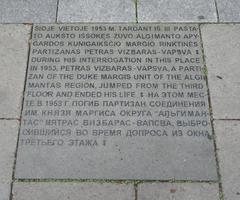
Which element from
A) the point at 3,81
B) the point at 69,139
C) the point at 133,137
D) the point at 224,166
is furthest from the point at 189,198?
the point at 3,81

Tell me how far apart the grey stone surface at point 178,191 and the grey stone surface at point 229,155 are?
12 centimetres

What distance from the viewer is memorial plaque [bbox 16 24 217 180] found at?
3533 millimetres

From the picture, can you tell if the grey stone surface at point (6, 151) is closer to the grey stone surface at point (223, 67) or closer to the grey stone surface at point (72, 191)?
the grey stone surface at point (72, 191)

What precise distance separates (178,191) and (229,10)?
2.11 m

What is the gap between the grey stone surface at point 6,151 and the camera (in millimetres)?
3461

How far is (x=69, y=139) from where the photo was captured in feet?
11.9

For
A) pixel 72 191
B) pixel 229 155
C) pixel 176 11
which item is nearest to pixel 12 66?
pixel 72 191

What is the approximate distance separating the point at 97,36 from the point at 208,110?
1359 mm

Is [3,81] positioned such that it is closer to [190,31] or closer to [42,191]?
[42,191]

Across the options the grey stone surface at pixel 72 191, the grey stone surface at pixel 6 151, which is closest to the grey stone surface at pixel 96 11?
the grey stone surface at pixel 6 151

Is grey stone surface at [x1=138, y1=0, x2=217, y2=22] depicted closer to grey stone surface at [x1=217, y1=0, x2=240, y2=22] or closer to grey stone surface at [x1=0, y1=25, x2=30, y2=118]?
grey stone surface at [x1=217, y1=0, x2=240, y2=22]

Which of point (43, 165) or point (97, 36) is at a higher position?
point (97, 36)

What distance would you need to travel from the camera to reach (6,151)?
11.8ft

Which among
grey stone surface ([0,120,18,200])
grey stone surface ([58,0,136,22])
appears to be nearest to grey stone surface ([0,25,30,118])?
grey stone surface ([0,120,18,200])
